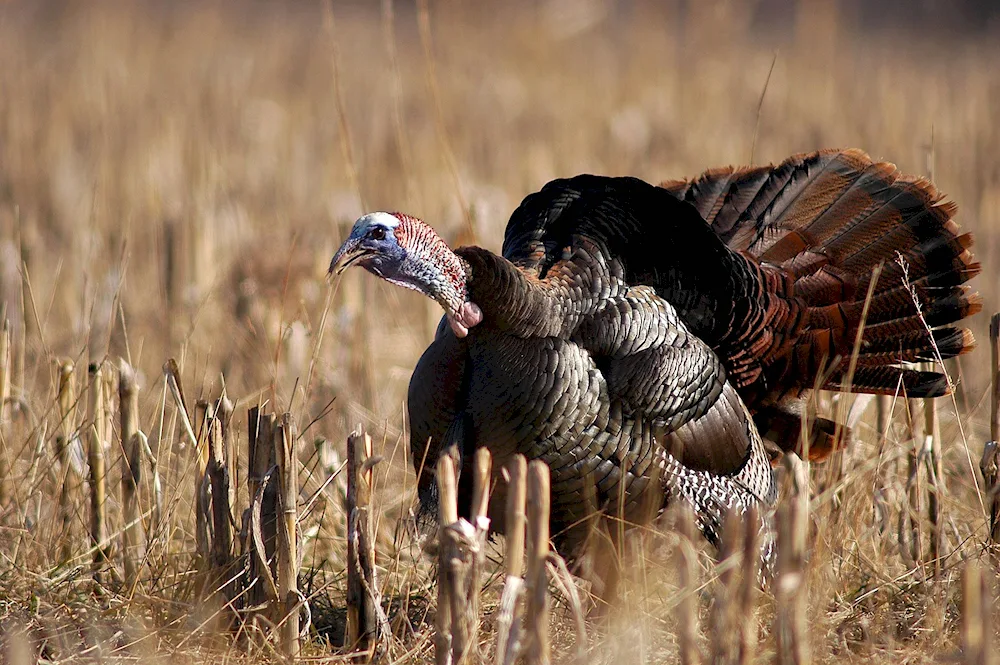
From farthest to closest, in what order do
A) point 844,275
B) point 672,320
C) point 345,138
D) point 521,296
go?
point 345,138 < point 844,275 < point 672,320 < point 521,296

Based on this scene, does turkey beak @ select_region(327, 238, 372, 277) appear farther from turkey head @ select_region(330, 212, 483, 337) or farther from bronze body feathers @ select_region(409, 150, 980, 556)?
bronze body feathers @ select_region(409, 150, 980, 556)

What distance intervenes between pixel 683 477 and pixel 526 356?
0.54 metres

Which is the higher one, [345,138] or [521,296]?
[345,138]

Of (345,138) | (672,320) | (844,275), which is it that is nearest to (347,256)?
(672,320)

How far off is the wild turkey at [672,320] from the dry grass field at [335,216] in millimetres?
201

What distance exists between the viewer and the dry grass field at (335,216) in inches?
108

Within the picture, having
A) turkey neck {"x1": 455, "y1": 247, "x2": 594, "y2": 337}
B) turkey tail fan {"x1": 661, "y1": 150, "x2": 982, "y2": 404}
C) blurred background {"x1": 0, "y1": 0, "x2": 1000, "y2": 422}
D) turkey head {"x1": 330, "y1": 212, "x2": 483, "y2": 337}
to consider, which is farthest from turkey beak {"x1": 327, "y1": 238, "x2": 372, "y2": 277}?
turkey tail fan {"x1": 661, "y1": 150, "x2": 982, "y2": 404}

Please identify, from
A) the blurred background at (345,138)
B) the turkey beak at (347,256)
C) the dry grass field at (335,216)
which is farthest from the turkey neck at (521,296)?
the blurred background at (345,138)

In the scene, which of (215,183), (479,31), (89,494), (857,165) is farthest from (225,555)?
(479,31)

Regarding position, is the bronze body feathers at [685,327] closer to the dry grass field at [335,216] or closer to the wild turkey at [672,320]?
the wild turkey at [672,320]

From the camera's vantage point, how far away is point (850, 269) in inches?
130

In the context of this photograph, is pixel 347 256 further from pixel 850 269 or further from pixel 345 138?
pixel 850 269

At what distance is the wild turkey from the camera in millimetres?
2732

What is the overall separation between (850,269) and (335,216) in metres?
2.79
